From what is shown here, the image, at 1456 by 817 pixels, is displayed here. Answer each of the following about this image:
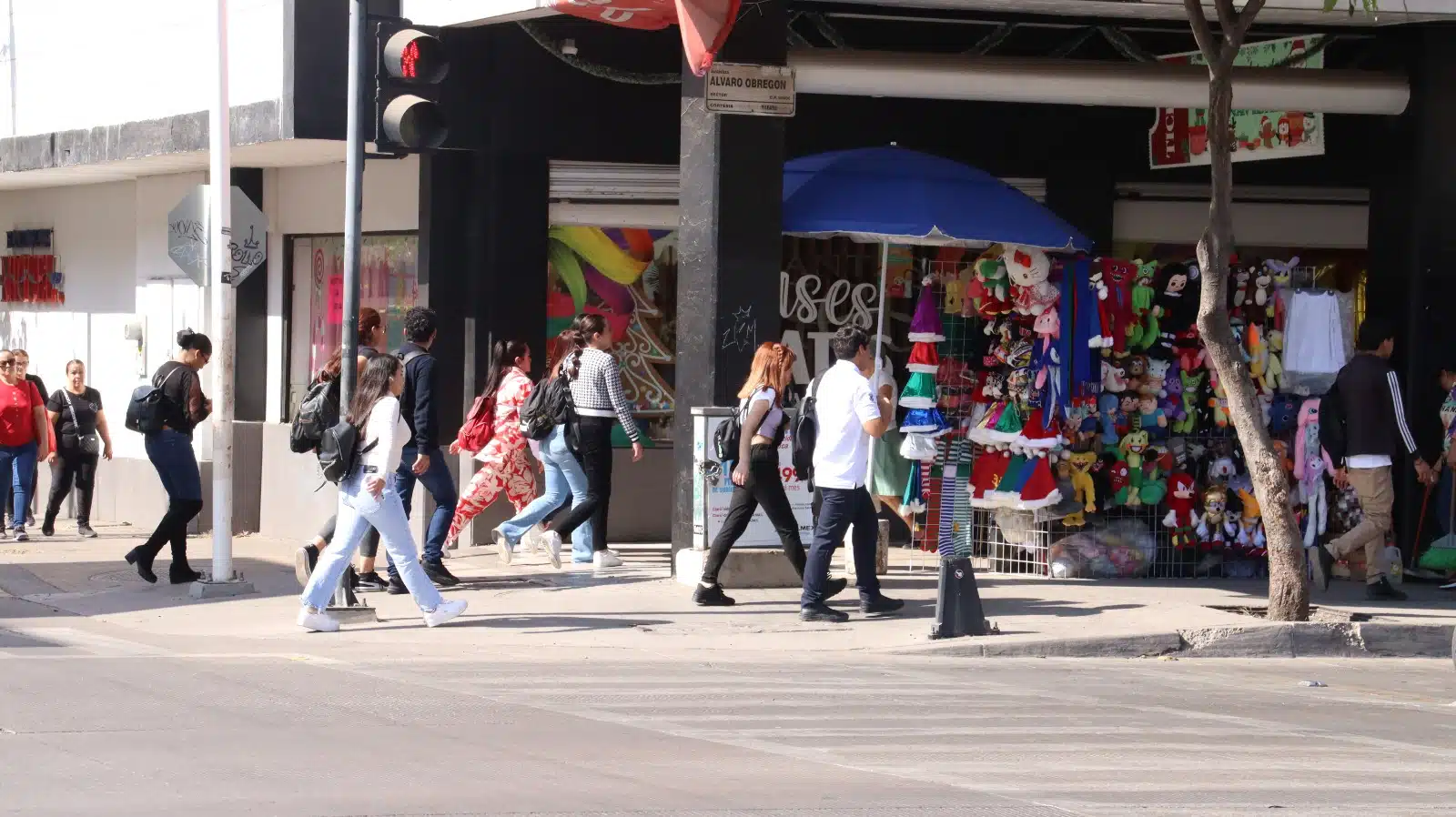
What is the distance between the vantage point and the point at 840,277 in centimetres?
1697

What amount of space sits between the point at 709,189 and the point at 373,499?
370 centimetres

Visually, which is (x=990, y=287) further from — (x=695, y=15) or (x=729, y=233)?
(x=695, y=15)

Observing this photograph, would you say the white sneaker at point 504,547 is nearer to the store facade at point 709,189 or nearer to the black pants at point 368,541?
the black pants at point 368,541

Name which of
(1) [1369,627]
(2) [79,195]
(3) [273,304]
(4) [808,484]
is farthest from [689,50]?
(2) [79,195]

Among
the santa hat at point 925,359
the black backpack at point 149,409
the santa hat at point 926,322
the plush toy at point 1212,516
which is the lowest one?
the plush toy at point 1212,516

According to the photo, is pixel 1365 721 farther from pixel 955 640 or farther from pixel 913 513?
pixel 913 513

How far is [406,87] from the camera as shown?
11688mm

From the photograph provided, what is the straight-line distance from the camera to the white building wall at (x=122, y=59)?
16.6 m

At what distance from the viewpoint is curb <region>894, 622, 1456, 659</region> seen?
11.5m

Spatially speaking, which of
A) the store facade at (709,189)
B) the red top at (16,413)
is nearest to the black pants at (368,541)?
the store facade at (709,189)

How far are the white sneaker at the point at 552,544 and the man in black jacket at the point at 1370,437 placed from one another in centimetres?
582

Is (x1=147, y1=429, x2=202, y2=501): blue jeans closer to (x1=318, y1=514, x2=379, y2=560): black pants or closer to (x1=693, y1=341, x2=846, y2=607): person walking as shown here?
(x1=318, y1=514, x2=379, y2=560): black pants

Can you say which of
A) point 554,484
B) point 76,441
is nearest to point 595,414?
point 554,484

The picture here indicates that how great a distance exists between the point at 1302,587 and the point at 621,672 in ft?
15.4
